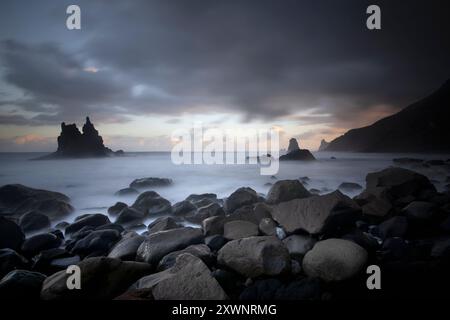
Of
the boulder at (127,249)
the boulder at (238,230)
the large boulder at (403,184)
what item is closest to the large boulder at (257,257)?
the boulder at (238,230)

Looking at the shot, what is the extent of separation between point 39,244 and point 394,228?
6.67 meters

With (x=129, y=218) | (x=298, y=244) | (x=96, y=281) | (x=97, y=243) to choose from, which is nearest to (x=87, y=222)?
(x=129, y=218)

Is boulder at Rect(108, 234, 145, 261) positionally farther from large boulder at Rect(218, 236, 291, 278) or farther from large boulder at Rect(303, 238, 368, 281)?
large boulder at Rect(303, 238, 368, 281)

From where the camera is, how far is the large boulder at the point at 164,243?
3500 mm

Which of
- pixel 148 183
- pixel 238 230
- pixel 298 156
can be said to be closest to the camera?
pixel 238 230

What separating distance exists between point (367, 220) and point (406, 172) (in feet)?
9.00

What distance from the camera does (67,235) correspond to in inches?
199

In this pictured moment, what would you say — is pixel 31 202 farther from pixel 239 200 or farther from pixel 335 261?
pixel 335 261

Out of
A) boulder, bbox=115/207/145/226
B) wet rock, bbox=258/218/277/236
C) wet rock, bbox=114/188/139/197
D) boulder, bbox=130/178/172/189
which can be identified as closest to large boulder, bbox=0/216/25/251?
boulder, bbox=115/207/145/226

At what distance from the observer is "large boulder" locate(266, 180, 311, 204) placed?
5.62m

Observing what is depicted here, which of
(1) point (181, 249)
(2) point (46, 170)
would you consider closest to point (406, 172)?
Answer: (1) point (181, 249)

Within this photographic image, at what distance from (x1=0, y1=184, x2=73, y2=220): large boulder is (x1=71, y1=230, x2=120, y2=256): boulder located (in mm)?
3061

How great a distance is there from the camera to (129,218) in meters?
6.00
